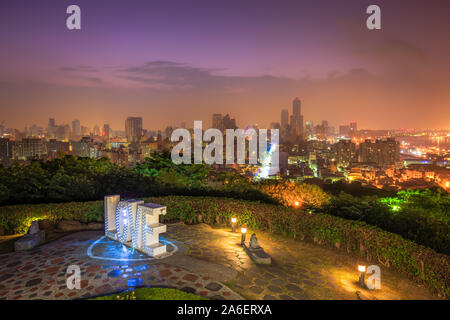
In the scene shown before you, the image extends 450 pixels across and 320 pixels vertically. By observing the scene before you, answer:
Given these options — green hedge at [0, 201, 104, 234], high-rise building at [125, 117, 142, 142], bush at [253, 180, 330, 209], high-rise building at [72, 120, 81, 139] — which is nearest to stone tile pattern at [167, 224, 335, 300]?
green hedge at [0, 201, 104, 234]

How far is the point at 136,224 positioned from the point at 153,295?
113 inches

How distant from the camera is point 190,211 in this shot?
11391 mm

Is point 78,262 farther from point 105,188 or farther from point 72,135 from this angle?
point 72,135

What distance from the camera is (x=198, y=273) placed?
6.45 metres

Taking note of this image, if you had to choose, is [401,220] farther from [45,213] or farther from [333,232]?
[45,213]

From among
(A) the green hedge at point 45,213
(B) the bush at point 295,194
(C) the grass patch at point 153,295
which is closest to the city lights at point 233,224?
(B) the bush at point 295,194

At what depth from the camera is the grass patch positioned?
5266 mm

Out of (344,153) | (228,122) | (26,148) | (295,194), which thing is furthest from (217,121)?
(295,194)

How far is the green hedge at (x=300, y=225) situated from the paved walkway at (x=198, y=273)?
432 mm

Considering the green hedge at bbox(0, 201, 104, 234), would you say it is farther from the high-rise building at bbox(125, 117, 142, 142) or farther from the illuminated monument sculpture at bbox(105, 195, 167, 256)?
the high-rise building at bbox(125, 117, 142, 142)

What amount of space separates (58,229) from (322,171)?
69.3m
